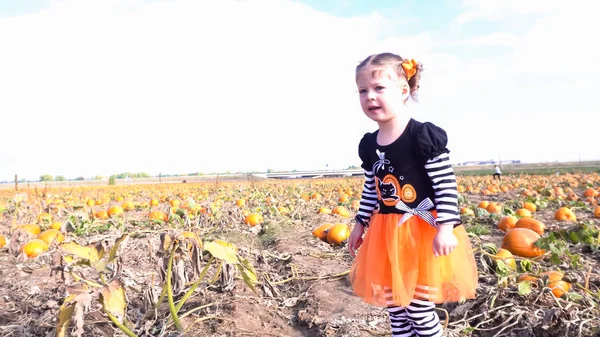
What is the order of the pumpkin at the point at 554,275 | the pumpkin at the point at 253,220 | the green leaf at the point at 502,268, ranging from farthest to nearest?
the pumpkin at the point at 253,220, the green leaf at the point at 502,268, the pumpkin at the point at 554,275

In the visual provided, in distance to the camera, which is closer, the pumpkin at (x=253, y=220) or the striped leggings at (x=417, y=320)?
the striped leggings at (x=417, y=320)

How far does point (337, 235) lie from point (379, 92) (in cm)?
286

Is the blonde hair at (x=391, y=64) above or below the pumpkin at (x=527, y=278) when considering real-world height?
above

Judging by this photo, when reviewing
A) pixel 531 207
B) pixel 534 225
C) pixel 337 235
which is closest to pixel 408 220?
pixel 337 235

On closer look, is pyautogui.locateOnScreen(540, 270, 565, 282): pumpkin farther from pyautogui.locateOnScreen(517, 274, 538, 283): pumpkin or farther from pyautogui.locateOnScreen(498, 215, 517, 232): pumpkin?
pyautogui.locateOnScreen(498, 215, 517, 232): pumpkin

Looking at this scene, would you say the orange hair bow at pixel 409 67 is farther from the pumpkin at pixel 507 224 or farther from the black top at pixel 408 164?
the pumpkin at pixel 507 224

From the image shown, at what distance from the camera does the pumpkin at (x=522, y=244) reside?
4.11 m

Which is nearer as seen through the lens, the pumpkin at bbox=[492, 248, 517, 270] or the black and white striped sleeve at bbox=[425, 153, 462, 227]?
the black and white striped sleeve at bbox=[425, 153, 462, 227]

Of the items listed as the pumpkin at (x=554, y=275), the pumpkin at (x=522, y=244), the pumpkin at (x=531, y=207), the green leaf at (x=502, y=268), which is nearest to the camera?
the pumpkin at (x=554, y=275)

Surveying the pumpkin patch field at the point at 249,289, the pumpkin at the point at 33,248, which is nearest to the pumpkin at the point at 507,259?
the pumpkin patch field at the point at 249,289

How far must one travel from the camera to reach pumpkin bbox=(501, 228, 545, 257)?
411 centimetres

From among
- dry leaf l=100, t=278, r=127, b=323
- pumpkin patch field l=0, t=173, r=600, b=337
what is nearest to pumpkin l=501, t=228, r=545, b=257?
pumpkin patch field l=0, t=173, r=600, b=337

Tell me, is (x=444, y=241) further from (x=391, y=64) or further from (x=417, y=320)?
(x=391, y=64)

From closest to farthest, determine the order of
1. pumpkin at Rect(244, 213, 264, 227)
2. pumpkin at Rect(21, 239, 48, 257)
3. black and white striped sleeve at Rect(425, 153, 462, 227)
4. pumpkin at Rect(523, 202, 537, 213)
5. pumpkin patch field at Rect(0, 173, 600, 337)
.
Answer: black and white striped sleeve at Rect(425, 153, 462, 227), pumpkin patch field at Rect(0, 173, 600, 337), pumpkin at Rect(21, 239, 48, 257), pumpkin at Rect(244, 213, 264, 227), pumpkin at Rect(523, 202, 537, 213)
